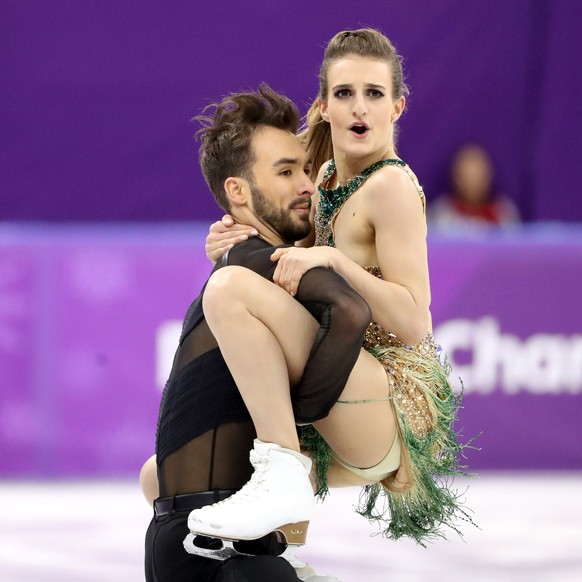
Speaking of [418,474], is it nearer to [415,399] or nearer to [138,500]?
[415,399]

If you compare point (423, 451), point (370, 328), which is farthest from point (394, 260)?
point (423, 451)

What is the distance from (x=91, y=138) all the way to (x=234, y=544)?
A: 15.2ft

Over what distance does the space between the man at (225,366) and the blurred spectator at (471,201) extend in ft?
12.2

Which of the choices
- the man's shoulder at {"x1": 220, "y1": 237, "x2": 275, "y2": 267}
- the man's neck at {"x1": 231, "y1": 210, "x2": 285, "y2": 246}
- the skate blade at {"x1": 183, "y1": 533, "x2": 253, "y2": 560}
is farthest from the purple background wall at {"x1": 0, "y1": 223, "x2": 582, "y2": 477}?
the skate blade at {"x1": 183, "y1": 533, "x2": 253, "y2": 560}

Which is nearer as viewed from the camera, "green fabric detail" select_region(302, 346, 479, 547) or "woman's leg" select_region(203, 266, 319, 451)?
"woman's leg" select_region(203, 266, 319, 451)

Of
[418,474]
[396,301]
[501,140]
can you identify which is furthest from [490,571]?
[501,140]

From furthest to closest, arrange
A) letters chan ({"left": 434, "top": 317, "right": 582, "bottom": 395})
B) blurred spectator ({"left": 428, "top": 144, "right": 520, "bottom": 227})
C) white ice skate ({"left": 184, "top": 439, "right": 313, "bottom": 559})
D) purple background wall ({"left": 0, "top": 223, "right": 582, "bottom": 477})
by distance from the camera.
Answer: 1. blurred spectator ({"left": 428, "top": 144, "right": 520, "bottom": 227})
2. letters chan ({"left": 434, "top": 317, "right": 582, "bottom": 395})
3. purple background wall ({"left": 0, "top": 223, "right": 582, "bottom": 477})
4. white ice skate ({"left": 184, "top": 439, "right": 313, "bottom": 559})

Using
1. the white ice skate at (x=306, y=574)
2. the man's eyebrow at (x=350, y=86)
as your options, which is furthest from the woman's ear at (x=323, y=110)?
the white ice skate at (x=306, y=574)

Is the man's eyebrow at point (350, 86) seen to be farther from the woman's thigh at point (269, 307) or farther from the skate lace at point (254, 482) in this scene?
the skate lace at point (254, 482)

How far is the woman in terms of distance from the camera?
2.67m

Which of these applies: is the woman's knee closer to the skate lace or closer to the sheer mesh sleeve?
the sheer mesh sleeve

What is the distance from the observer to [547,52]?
23.2 feet

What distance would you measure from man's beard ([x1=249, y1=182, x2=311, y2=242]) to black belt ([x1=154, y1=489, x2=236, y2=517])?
688mm

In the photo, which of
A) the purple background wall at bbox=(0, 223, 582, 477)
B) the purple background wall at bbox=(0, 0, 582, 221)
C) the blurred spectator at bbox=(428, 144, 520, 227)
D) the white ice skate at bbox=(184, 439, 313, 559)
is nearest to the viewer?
the white ice skate at bbox=(184, 439, 313, 559)
